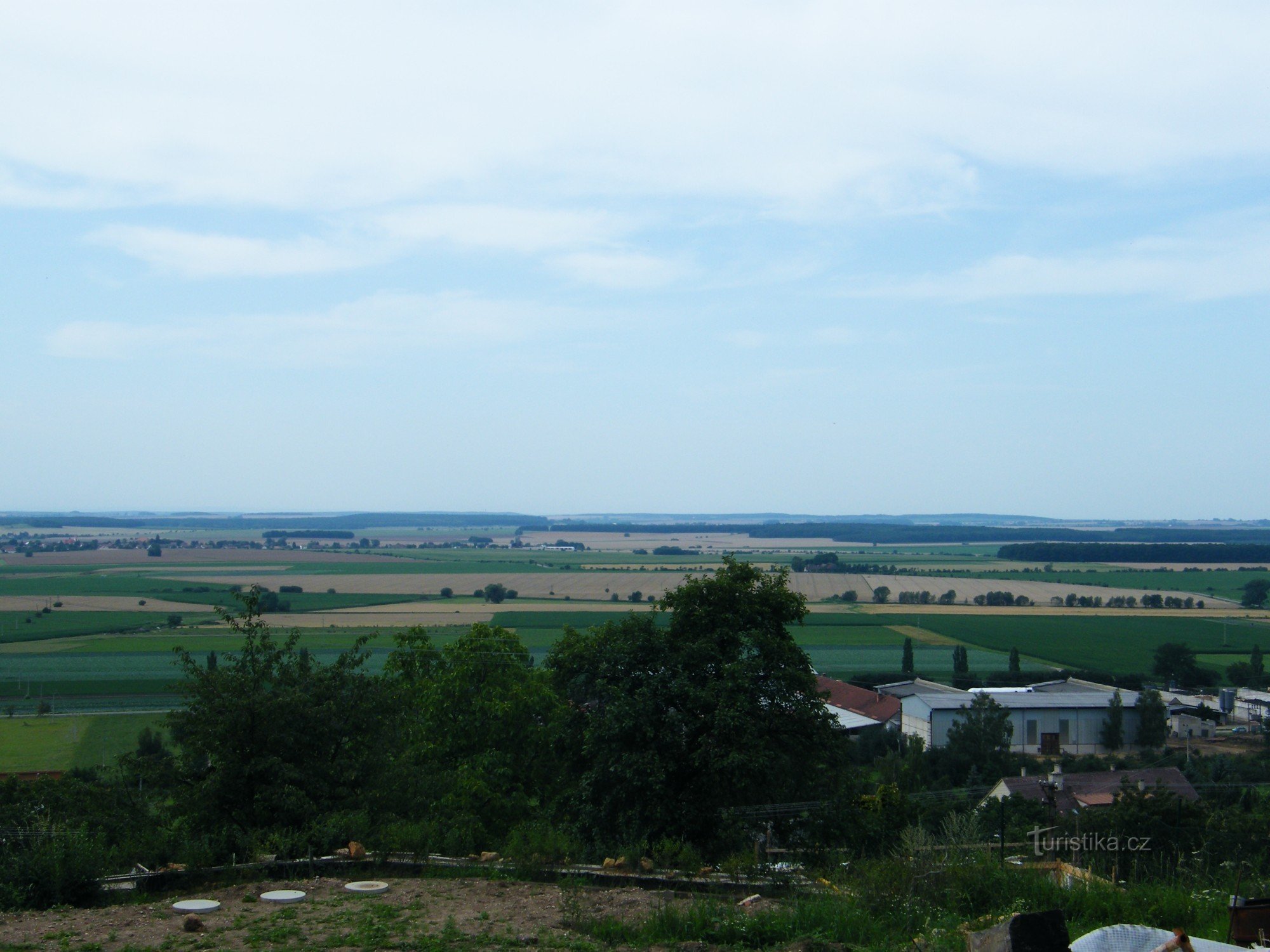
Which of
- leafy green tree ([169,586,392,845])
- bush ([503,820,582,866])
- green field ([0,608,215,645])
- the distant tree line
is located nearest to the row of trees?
leafy green tree ([169,586,392,845])

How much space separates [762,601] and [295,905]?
427 inches

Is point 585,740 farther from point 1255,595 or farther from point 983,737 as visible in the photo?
point 1255,595

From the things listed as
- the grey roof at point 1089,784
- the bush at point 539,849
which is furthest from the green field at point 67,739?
the grey roof at point 1089,784

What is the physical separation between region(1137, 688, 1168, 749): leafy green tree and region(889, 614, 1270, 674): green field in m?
17.8

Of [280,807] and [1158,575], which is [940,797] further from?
[1158,575]

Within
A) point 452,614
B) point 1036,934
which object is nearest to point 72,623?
point 452,614

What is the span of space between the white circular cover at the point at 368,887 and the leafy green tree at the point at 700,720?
18.8 ft

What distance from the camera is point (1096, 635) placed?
226ft

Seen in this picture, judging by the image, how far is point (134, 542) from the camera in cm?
18612

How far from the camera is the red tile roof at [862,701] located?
41.7m

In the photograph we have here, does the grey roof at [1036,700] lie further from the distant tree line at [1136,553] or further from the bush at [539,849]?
the distant tree line at [1136,553]

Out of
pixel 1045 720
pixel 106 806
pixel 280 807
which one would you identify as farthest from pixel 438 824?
pixel 1045 720

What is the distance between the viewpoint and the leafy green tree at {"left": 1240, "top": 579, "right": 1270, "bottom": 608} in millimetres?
88219

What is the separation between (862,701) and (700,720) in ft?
95.2
